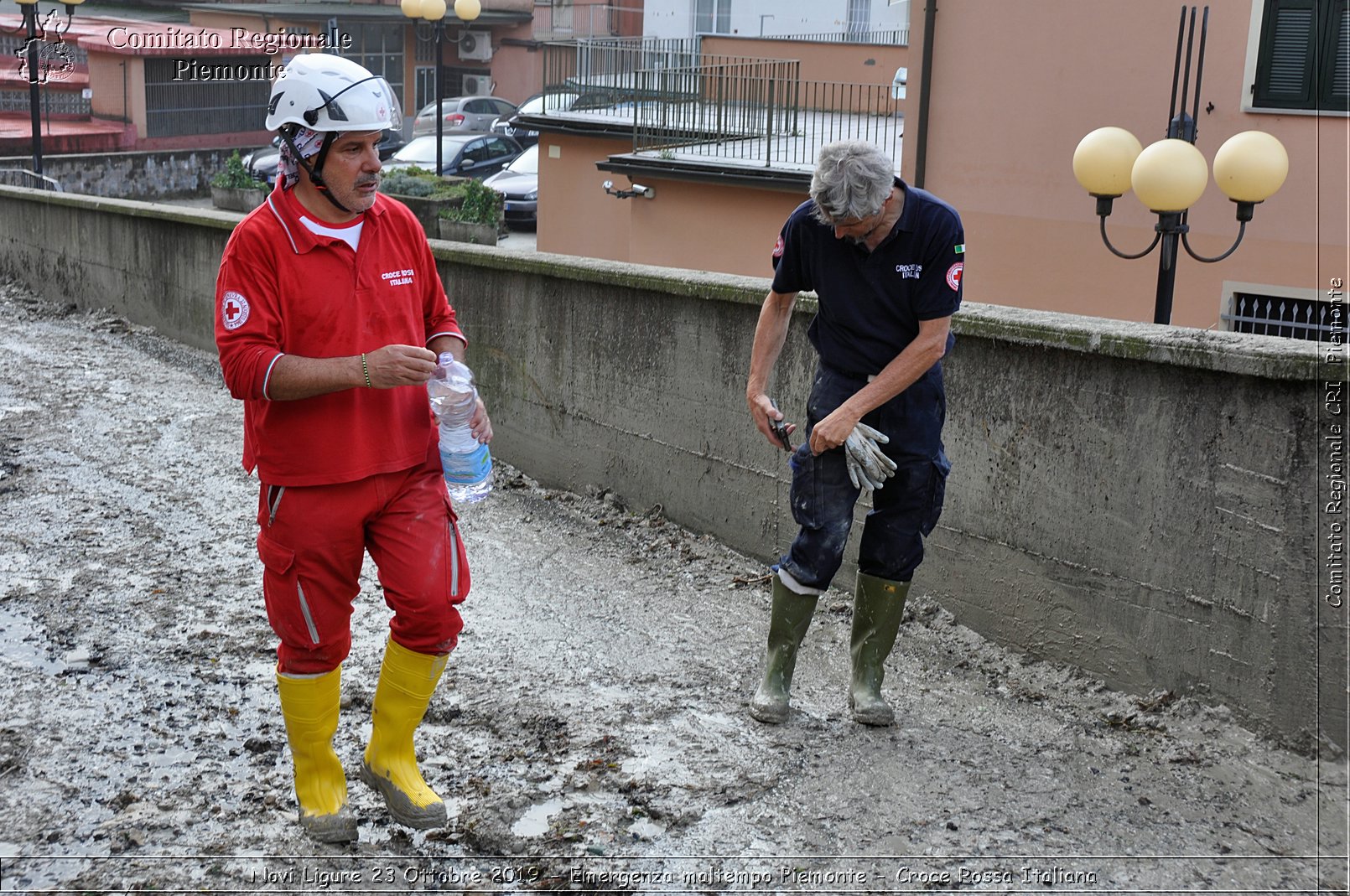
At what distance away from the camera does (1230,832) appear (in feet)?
12.1

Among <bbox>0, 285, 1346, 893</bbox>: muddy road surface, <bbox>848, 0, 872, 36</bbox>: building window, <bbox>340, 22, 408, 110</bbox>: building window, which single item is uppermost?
<bbox>848, 0, 872, 36</bbox>: building window

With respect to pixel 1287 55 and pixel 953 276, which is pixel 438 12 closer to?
pixel 1287 55

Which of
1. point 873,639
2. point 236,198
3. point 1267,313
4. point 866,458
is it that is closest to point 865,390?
point 866,458

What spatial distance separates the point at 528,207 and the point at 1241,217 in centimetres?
1839

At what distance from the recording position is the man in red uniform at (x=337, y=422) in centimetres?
331

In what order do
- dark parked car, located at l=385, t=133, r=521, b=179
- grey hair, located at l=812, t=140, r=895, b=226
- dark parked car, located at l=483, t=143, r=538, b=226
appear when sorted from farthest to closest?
dark parked car, located at l=385, t=133, r=521, b=179, dark parked car, located at l=483, t=143, r=538, b=226, grey hair, located at l=812, t=140, r=895, b=226

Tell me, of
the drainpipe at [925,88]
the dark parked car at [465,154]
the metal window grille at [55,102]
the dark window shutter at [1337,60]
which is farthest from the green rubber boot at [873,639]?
the metal window grille at [55,102]

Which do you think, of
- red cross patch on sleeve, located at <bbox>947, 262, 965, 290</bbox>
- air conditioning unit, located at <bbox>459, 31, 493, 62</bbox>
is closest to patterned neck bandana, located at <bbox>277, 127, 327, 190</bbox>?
red cross patch on sleeve, located at <bbox>947, 262, 965, 290</bbox>

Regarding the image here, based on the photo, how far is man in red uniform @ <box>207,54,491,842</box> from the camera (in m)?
3.31

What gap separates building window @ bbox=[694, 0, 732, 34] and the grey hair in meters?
39.0

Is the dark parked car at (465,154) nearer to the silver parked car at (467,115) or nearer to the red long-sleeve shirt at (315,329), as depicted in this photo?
the silver parked car at (467,115)

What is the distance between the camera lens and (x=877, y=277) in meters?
4.06

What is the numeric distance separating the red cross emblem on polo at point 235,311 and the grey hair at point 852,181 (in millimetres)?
1575

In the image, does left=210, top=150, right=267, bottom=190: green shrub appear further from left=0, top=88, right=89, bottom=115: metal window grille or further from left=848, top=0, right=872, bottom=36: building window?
left=848, top=0, right=872, bottom=36: building window
